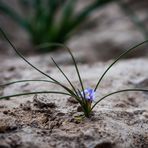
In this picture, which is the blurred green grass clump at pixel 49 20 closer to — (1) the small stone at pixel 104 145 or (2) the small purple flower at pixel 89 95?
(2) the small purple flower at pixel 89 95

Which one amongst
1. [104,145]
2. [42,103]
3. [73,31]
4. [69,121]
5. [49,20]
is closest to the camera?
[104,145]

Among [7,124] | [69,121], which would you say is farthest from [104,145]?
[7,124]

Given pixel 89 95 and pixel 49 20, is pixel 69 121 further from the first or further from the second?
pixel 49 20

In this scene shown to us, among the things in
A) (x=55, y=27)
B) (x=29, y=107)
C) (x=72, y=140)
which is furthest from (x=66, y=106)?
(x=55, y=27)

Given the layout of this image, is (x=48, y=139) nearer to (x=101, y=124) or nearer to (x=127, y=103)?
(x=101, y=124)

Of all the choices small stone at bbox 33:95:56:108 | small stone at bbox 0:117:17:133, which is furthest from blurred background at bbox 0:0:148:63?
small stone at bbox 0:117:17:133

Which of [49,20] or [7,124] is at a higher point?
[49,20]

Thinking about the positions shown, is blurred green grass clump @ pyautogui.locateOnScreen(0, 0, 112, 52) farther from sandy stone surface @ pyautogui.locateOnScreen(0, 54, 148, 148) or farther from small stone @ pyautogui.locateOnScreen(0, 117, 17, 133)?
small stone @ pyautogui.locateOnScreen(0, 117, 17, 133)

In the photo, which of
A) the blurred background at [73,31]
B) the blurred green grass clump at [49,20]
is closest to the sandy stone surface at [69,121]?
the blurred background at [73,31]

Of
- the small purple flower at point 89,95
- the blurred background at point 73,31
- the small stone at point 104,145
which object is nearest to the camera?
the small stone at point 104,145
